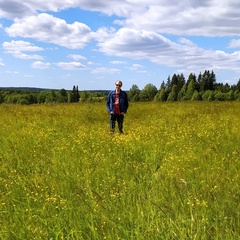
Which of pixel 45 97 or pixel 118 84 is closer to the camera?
pixel 118 84

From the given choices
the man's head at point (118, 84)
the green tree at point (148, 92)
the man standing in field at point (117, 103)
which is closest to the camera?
the man's head at point (118, 84)

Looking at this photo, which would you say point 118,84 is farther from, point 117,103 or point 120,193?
point 120,193

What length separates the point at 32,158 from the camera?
5473mm

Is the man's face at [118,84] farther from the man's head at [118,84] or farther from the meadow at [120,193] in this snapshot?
the meadow at [120,193]

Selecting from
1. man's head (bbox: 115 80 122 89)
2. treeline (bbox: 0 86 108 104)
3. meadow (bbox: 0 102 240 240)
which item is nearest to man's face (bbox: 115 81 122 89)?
man's head (bbox: 115 80 122 89)

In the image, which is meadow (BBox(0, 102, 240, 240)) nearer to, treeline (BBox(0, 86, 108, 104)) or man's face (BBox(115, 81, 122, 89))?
man's face (BBox(115, 81, 122, 89))

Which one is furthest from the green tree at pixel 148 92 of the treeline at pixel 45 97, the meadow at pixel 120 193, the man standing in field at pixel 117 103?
the meadow at pixel 120 193

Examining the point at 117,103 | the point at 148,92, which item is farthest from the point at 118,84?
the point at 148,92

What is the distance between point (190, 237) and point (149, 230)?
1.02 ft

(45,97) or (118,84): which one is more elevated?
(118,84)

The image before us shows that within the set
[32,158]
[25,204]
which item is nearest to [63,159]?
[32,158]

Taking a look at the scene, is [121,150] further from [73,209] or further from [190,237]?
[190,237]

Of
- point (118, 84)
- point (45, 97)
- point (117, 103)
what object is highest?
point (118, 84)

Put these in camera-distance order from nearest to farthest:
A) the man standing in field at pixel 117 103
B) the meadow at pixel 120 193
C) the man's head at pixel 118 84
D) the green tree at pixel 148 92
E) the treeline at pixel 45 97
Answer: the meadow at pixel 120 193 → the man's head at pixel 118 84 → the man standing in field at pixel 117 103 → the treeline at pixel 45 97 → the green tree at pixel 148 92
